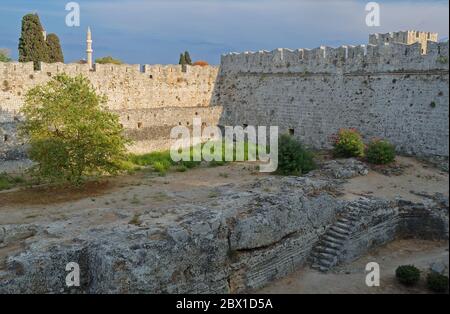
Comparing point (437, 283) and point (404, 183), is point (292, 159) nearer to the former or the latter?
point (404, 183)

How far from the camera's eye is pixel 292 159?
1805 cm

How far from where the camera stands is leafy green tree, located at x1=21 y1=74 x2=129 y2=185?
15578mm

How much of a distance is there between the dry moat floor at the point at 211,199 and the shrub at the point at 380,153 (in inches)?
17.4

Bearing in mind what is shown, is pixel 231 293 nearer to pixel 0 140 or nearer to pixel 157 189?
pixel 157 189

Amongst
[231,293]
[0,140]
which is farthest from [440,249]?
[0,140]

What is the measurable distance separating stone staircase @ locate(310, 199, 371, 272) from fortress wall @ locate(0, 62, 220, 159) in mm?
11238

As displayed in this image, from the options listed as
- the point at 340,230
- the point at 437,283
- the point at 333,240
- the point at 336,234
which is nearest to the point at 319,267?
the point at 333,240

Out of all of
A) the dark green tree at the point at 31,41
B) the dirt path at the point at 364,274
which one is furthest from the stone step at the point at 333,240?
the dark green tree at the point at 31,41

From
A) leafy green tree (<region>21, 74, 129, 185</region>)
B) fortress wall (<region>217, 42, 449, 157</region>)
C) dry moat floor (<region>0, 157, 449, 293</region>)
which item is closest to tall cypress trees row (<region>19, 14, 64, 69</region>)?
fortress wall (<region>217, 42, 449, 157</region>)

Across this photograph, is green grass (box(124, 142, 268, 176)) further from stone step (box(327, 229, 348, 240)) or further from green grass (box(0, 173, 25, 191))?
stone step (box(327, 229, 348, 240))

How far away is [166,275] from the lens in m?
9.55

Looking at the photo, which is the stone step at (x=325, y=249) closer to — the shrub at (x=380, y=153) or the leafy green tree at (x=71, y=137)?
the shrub at (x=380, y=153)

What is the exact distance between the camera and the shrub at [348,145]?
18359mm

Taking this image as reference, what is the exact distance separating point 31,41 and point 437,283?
27.7m
